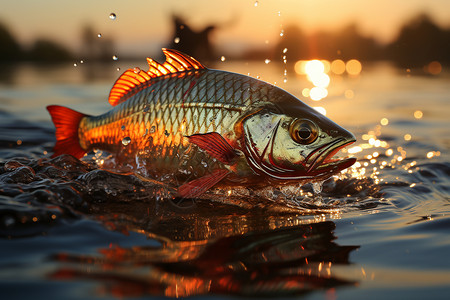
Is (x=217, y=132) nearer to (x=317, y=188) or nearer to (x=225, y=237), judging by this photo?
(x=225, y=237)

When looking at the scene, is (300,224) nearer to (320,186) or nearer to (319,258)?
(319,258)

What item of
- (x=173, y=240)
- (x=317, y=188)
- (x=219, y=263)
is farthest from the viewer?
(x=317, y=188)

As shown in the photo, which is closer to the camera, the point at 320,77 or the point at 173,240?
the point at 173,240

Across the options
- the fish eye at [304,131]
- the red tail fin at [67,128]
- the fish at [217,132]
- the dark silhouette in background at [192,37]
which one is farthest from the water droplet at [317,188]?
the dark silhouette in background at [192,37]

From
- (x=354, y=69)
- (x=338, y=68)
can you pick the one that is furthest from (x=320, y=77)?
(x=338, y=68)

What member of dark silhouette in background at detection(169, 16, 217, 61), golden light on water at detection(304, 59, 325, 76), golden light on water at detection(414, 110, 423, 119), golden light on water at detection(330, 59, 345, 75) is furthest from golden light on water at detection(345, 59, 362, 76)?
dark silhouette in background at detection(169, 16, 217, 61)

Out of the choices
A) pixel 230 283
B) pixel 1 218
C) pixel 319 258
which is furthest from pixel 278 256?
pixel 1 218
